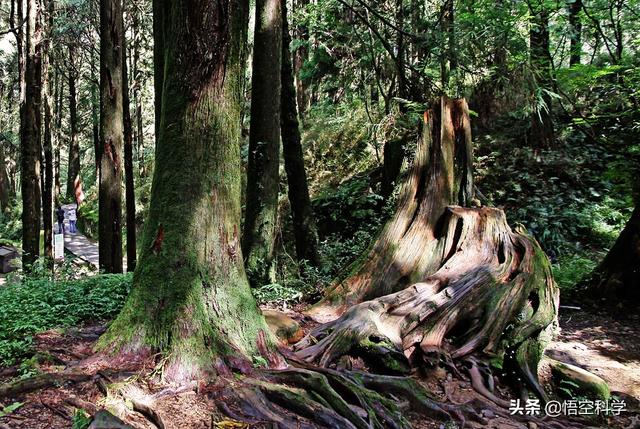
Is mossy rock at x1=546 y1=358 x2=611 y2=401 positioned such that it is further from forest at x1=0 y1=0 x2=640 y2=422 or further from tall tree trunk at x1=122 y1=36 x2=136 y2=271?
tall tree trunk at x1=122 y1=36 x2=136 y2=271

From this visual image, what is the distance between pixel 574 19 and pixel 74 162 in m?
24.7

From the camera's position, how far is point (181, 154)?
406 centimetres

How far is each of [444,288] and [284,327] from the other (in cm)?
198

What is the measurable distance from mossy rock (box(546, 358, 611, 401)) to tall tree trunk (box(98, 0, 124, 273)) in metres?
8.11

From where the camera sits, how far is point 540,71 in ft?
33.0

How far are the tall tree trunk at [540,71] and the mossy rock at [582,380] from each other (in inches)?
188

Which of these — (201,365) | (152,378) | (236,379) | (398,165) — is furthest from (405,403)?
(398,165)

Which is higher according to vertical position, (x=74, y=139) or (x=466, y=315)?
(x=74, y=139)

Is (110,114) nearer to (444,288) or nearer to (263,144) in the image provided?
(263,144)

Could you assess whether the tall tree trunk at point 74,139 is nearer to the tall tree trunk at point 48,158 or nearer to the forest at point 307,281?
the tall tree trunk at point 48,158

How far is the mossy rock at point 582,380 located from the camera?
5.24 meters

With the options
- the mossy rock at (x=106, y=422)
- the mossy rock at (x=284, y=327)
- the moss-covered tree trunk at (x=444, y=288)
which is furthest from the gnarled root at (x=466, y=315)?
the mossy rock at (x=106, y=422)

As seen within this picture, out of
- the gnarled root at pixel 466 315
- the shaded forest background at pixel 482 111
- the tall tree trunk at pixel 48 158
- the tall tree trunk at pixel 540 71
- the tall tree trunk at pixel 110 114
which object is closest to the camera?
the gnarled root at pixel 466 315

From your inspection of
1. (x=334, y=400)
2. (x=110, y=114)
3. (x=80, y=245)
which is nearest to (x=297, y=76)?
(x=110, y=114)
